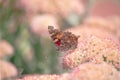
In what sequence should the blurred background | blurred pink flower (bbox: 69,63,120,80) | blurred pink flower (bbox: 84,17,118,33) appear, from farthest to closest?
blurred pink flower (bbox: 84,17,118,33) < the blurred background < blurred pink flower (bbox: 69,63,120,80)

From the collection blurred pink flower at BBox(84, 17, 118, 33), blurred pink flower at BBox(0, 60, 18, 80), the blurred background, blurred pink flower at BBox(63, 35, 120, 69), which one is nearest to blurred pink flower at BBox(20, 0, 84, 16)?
the blurred background

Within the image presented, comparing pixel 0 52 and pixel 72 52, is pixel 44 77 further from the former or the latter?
pixel 0 52

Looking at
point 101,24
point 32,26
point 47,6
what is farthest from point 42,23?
point 101,24

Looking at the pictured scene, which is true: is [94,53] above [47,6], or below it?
below

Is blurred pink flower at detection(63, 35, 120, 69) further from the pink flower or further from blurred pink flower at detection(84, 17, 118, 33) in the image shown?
blurred pink flower at detection(84, 17, 118, 33)

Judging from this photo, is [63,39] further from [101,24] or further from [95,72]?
[101,24]

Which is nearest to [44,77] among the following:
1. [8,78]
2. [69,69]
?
[69,69]
